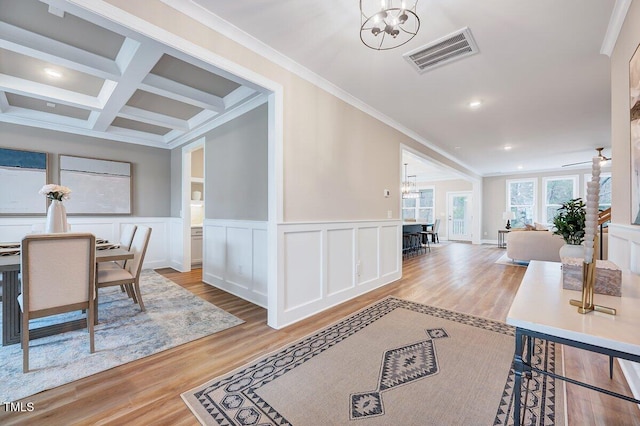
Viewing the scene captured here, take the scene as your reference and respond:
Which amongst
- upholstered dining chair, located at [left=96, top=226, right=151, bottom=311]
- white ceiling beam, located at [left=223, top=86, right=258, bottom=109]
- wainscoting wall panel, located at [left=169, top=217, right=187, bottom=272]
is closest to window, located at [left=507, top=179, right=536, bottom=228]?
white ceiling beam, located at [left=223, top=86, right=258, bottom=109]

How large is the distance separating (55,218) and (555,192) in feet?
40.9

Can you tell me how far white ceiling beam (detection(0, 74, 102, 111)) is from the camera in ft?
10.3

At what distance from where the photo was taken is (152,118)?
13.7ft

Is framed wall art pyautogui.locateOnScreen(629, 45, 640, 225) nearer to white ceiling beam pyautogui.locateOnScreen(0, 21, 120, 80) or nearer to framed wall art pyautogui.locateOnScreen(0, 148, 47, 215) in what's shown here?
white ceiling beam pyautogui.locateOnScreen(0, 21, 120, 80)

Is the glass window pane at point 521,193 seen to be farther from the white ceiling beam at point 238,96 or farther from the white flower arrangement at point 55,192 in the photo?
the white flower arrangement at point 55,192

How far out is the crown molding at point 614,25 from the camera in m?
1.87

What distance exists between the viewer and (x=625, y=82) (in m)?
1.86

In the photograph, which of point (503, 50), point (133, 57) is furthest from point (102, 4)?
point (503, 50)

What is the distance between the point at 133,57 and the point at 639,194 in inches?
154

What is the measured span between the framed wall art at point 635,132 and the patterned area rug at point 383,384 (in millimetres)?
1234

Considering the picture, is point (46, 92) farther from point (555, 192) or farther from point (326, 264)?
point (555, 192)

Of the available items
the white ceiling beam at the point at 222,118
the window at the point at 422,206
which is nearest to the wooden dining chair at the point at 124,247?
the white ceiling beam at the point at 222,118

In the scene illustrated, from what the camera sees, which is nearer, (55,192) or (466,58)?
(466,58)

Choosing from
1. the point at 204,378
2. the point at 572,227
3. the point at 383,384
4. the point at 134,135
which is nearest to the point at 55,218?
the point at 204,378
